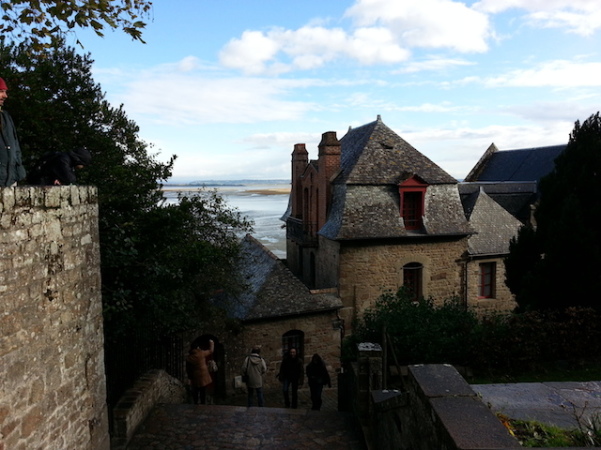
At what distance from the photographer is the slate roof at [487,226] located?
1827 cm

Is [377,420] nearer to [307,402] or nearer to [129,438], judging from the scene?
[129,438]

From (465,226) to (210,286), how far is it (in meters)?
9.75

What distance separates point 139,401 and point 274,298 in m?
7.00

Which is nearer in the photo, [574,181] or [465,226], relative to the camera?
[574,181]

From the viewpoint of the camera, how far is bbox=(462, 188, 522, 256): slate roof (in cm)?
1827

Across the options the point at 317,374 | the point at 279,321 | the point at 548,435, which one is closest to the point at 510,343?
the point at 317,374

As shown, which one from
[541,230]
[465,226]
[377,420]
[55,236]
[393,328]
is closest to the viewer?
[55,236]

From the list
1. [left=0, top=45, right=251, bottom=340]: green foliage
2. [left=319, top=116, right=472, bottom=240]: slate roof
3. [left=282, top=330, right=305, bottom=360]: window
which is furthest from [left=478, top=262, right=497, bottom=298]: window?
[left=0, top=45, right=251, bottom=340]: green foliage

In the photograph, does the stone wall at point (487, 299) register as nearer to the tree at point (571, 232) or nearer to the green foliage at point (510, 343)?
the tree at point (571, 232)

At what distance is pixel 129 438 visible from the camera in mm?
7254

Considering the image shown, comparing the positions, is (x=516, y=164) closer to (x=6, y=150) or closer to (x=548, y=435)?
(x=548, y=435)

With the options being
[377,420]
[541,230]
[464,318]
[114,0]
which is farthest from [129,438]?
[541,230]

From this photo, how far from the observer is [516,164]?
30.2 metres

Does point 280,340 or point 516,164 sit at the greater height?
point 516,164
